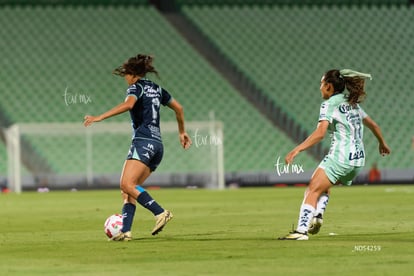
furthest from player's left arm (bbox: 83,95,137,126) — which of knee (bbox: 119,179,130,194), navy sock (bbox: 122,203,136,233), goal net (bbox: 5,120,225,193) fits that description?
goal net (bbox: 5,120,225,193)

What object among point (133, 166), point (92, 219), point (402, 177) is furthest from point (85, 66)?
point (133, 166)

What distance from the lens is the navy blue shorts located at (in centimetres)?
1214

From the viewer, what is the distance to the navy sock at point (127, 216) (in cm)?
1205

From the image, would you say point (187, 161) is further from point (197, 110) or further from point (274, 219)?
point (274, 219)

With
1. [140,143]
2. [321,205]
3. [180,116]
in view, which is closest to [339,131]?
[321,205]

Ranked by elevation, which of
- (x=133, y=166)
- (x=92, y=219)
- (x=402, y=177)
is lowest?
(x=402, y=177)

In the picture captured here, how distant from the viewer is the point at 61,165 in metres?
31.8

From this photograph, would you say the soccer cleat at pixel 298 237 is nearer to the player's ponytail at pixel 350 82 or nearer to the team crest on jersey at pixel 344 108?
the team crest on jersey at pixel 344 108

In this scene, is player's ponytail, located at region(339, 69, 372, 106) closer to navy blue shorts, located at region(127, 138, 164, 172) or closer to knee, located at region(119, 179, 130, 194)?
navy blue shorts, located at region(127, 138, 164, 172)

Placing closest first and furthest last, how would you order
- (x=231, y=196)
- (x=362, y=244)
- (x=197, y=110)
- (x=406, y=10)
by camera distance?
(x=362, y=244) < (x=231, y=196) < (x=197, y=110) < (x=406, y=10)

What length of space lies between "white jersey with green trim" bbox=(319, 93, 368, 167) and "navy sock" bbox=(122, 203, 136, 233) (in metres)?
2.42

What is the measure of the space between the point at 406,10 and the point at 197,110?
1092 cm

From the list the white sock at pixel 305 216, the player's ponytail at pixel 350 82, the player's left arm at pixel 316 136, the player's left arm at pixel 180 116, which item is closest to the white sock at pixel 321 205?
the white sock at pixel 305 216

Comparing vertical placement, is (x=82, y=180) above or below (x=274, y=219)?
below
